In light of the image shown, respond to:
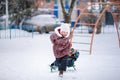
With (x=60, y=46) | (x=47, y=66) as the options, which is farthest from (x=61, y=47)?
(x=47, y=66)

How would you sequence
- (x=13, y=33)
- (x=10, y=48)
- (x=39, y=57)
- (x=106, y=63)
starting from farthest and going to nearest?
(x=13, y=33), (x=10, y=48), (x=39, y=57), (x=106, y=63)

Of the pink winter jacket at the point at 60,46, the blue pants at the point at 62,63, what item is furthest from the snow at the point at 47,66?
the pink winter jacket at the point at 60,46

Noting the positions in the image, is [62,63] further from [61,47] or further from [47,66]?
[47,66]

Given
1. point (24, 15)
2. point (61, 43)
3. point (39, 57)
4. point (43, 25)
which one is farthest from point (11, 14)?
point (61, 43)

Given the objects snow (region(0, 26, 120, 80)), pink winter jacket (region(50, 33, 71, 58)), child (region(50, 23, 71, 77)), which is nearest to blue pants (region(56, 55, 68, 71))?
child (region(50, 23, 71, 77))

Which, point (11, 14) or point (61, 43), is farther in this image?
point (11, 14)

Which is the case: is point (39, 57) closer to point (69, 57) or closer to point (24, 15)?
point (69, 57)

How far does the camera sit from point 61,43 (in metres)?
8.63

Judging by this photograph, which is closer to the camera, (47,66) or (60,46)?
(60,46)

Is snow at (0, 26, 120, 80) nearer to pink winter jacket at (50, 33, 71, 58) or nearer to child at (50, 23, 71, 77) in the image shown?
child at (50, 23, 71, 77)

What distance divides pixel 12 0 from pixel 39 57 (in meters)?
13.8

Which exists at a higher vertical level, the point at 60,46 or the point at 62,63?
the point at 60,46

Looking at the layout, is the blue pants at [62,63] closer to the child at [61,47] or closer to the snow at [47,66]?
the child at [61,47]

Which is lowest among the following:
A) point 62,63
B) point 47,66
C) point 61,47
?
point 47,66
